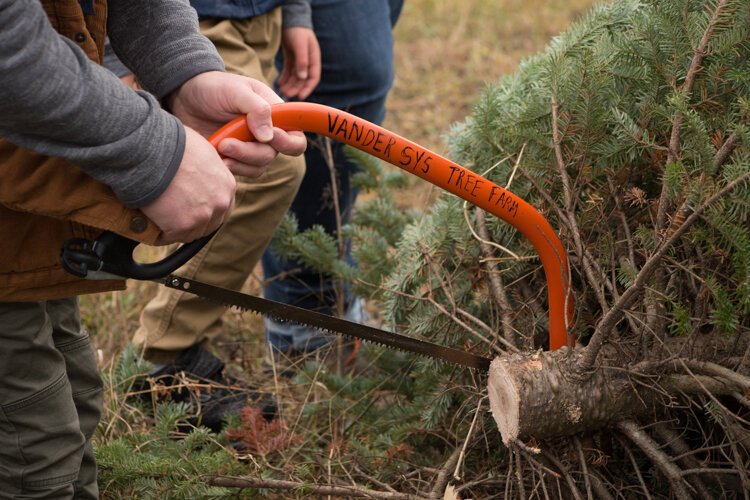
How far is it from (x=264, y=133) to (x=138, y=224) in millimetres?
334

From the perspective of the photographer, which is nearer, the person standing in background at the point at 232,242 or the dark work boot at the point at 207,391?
the person standing in background at the point at 232,242

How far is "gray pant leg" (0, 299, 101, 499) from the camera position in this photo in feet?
6.00

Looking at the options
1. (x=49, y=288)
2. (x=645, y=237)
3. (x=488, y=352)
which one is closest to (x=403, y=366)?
(x=488, y=352)

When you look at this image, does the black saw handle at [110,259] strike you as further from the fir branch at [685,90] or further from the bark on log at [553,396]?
the fir branch at [685,90]

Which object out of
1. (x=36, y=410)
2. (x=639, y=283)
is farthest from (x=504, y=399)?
(x=36, y=410)

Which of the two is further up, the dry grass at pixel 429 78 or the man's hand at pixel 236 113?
the man's hand at pixel 236 113

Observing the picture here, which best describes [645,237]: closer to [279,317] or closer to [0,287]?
[279,317]

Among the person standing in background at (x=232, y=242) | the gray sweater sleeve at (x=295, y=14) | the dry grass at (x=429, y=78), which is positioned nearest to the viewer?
the person standing in background at (x=232, y=242)

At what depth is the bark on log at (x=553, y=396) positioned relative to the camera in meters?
1.99

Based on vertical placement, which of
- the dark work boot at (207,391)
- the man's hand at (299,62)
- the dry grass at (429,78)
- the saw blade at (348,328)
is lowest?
the dry grass at (429,78)

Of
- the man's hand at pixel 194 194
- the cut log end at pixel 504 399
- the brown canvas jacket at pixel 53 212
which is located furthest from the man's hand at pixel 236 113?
the cut log end at pixel 504 399

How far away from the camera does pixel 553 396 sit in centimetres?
200

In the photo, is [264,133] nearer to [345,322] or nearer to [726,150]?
[345,322]

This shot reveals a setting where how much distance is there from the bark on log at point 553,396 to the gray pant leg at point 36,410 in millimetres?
1010
